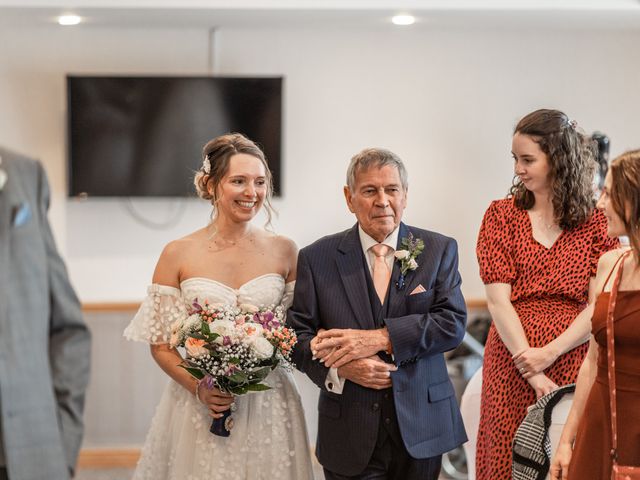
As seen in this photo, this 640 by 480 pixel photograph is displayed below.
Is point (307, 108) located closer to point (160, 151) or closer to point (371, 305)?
point (160, 151)

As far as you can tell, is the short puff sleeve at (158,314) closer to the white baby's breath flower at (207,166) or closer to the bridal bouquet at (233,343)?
the bridal bouquet at (233,343)

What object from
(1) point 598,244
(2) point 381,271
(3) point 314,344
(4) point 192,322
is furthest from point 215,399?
(1) point 598,244

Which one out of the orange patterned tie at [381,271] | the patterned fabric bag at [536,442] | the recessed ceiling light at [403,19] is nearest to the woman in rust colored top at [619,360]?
the patterned fabric bag at [536,442]

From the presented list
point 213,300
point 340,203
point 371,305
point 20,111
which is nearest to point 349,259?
point 371,305

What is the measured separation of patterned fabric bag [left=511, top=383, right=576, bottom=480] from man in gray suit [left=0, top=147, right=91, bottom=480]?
1.53m

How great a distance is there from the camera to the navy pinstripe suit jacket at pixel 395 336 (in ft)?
10.2

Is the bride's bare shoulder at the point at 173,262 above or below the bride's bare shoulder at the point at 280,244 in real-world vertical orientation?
below

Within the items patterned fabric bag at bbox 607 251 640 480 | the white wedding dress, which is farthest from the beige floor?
patterned fabric bag at bbox 607 251 640 480

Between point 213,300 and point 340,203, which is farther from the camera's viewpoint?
point 340,203

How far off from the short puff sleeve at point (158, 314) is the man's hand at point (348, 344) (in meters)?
0.61

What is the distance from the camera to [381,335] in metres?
3.10

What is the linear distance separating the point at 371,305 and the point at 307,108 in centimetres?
290

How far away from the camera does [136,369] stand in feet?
19.1

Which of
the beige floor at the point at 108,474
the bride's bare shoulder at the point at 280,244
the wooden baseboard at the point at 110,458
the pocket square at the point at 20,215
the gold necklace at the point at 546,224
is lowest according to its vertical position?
the beige floor at the point at 108,474
